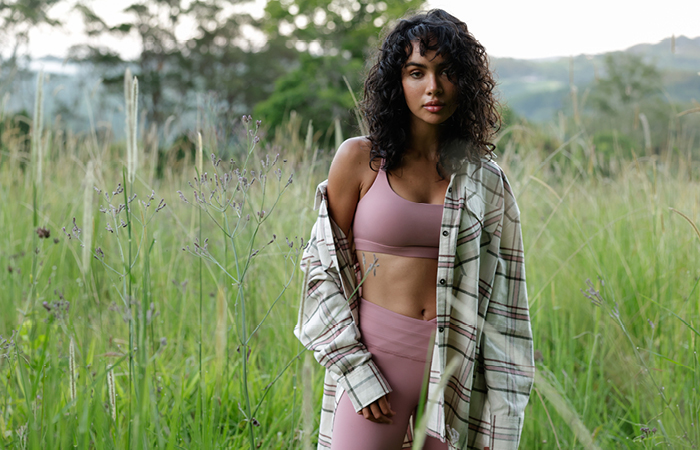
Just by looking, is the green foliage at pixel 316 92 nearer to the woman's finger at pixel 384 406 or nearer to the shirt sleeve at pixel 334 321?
the shirt sleeve at pixel 334 321

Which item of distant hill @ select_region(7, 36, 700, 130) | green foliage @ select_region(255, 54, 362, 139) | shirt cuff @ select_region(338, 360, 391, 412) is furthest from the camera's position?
green foliage @ select_region(255, 54, 362, 139)

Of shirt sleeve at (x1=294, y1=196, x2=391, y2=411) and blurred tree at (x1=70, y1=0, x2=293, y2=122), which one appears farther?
blurred tree at (x1=70, y1=0, x2=293, y2=122)

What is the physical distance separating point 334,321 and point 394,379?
234 mm

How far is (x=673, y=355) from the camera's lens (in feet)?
7.33

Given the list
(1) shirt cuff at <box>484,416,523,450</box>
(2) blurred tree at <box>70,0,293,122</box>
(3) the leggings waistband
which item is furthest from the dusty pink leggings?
(2) blurred tree at <box>70,0,293,122</box>

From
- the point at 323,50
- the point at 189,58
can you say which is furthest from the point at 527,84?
the point at 189,58

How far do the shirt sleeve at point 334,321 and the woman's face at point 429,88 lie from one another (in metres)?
0.41

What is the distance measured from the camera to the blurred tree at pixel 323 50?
55.2 ft

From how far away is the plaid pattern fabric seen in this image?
1.43 metres

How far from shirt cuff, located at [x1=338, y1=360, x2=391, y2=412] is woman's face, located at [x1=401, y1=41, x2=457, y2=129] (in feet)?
2.36

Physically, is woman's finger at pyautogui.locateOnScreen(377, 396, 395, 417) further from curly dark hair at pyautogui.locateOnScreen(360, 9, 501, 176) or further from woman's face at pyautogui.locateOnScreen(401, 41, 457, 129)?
woman's face at pyautogui.locateOnScreen(401, 41, 457, 129)

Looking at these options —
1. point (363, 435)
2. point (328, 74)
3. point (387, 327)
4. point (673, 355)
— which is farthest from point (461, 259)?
point (328, 74)

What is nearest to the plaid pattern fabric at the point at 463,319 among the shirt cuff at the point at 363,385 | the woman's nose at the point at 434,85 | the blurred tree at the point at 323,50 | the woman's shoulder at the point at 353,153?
the shirt cuff at the point at 363,385

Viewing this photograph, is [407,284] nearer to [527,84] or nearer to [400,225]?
[400,225]
